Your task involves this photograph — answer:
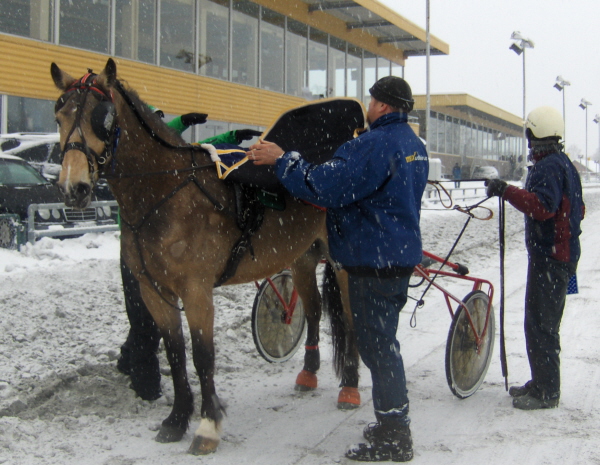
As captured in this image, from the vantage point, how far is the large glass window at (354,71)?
2528cm

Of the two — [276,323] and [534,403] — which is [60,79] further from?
[534,403]

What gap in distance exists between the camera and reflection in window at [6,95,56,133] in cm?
1368

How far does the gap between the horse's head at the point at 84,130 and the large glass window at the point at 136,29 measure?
45.4 ft

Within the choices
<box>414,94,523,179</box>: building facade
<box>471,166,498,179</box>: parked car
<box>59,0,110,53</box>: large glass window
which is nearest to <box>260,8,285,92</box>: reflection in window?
<box>59,0,110,53</box>: large glass window

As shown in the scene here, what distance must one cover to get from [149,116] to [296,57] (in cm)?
1972

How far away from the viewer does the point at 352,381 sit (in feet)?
14.0

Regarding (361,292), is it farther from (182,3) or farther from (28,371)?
(182,3)

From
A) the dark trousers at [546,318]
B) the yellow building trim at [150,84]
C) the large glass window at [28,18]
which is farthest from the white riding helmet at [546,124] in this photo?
the large glass window at [28,18]

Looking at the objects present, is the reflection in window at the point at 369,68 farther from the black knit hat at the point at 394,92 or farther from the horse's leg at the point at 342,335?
the black knit hat at the point at 394,92

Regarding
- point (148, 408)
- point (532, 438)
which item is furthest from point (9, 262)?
point (532, 438)

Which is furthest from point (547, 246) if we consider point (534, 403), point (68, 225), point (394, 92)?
point (68, 225)

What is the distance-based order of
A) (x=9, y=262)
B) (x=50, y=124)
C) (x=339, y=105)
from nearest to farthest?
1. (x=339, y=105)
2. (x=9, y=262)
3. (x=50, y=124)

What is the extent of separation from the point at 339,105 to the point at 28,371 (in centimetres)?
278

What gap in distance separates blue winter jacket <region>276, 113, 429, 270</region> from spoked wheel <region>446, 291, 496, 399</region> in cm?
123
